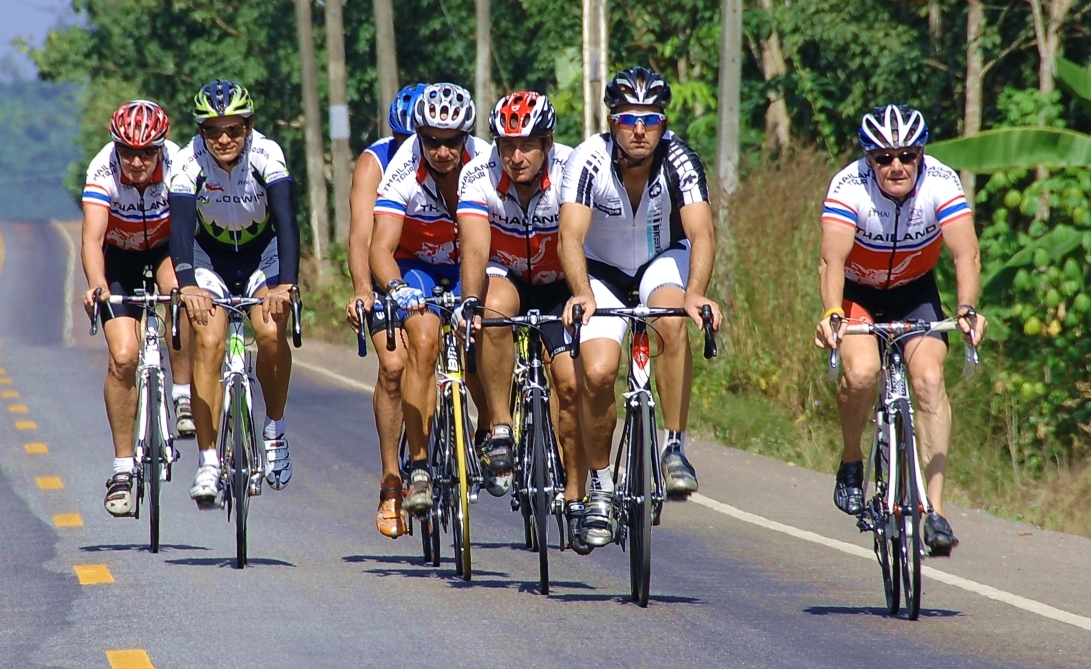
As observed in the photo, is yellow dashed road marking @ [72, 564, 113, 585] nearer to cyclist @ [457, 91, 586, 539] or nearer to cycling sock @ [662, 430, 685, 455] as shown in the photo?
cyclist @ [457, 91, 586, 539]

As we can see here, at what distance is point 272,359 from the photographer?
372 inches

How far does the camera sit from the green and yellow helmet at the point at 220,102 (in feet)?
29.3

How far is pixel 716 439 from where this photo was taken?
16.3m

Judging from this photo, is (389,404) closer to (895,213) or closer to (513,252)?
(513,252)

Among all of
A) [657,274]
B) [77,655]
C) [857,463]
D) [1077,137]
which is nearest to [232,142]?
[657,274]

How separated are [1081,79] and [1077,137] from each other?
78 cm

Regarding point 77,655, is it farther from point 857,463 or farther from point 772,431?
point 772,431

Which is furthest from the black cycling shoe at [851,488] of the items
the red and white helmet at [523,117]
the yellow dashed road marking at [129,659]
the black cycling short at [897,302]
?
the yellow dashed road marking at [129,659]

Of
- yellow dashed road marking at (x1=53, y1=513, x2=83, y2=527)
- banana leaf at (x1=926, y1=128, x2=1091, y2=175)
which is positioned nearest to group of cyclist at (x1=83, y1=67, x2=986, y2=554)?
yellow dashed road marking at (x1=53, y1=513, x2=83, y2=527)

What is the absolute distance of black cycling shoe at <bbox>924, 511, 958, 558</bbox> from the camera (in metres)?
7.75

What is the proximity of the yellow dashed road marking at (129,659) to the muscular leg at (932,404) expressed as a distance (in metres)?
3.55

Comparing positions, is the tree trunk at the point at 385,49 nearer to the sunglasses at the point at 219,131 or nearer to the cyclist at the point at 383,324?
the cyclist at the point at 383,324

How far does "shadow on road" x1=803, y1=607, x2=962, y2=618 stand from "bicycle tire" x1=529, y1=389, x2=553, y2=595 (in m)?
1.28

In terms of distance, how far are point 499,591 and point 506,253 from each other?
1659mm
